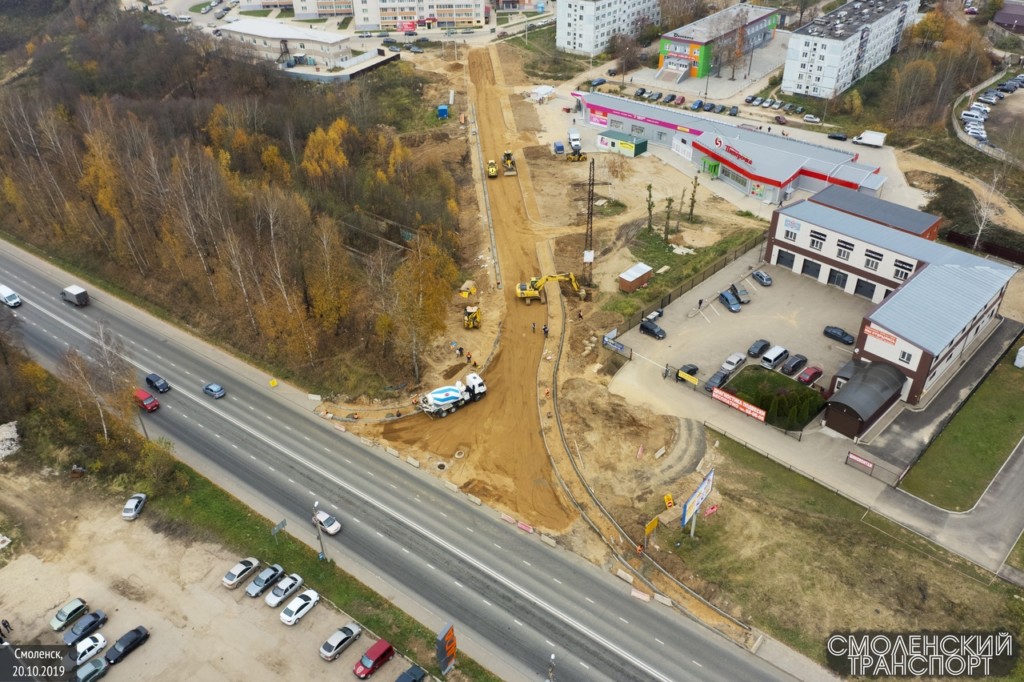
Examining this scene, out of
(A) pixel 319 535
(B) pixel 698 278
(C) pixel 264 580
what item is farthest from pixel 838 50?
(C) pixel 264 580

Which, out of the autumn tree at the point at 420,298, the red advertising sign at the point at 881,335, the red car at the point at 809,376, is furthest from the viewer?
the autumn tree at the point at 420,298

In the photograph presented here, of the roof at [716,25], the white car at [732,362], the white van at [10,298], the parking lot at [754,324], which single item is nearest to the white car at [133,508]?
the white van at [10,298]

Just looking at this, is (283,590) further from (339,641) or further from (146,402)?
(146,402)

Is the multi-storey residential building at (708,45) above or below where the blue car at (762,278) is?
above

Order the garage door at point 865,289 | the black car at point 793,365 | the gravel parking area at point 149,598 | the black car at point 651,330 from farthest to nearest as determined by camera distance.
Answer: the garage door at point 865,289 < the black car at point 651,330 < the black car at point 793,365 < the gravel parking area at point 149,598

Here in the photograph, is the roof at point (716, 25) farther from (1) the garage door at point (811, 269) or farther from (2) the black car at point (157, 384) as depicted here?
(2) the black car at point (157, 384)

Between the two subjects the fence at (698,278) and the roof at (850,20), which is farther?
the roof at (850,20)
